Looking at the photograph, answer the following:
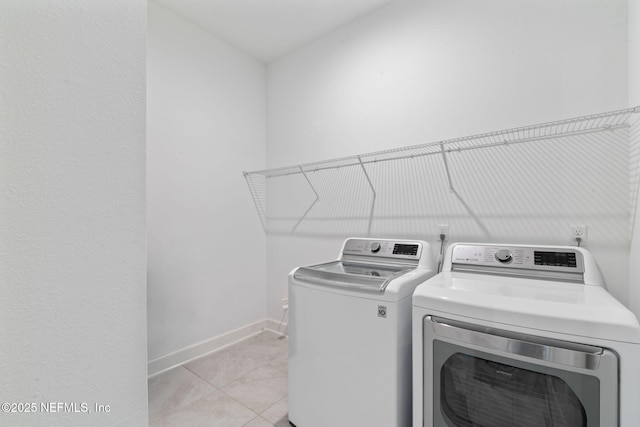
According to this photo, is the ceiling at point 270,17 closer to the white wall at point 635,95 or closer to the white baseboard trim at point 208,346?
the white wall at point 635,95

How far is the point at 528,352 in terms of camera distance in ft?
3.13

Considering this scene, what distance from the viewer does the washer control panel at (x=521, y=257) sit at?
1361 mm

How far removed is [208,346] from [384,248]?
180 cm

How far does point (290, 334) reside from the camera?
5.21ft

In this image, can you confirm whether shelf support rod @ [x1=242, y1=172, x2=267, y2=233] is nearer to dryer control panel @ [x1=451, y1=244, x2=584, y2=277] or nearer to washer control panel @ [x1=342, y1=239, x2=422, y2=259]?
washer control panel @ [x1=342, y1=239, x2=422, y2=259]

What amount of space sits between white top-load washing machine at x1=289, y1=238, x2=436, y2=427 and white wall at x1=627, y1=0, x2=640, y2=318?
33.9 inches

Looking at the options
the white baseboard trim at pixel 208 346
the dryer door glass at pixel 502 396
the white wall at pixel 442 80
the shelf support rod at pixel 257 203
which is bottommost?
the white baseboard trim at pixel 208 346

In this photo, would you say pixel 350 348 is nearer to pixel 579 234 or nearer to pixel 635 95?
pixel 579 234

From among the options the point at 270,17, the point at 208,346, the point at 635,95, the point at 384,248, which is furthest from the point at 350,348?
the point at 270,17

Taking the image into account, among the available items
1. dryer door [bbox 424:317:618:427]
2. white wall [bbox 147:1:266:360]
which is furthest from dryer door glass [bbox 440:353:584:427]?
white wall [bbox 147:1:266:360]

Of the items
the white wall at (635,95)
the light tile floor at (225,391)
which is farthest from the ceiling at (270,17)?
the light tile floor at (225,391)

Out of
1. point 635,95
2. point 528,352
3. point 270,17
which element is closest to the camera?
point 528,352

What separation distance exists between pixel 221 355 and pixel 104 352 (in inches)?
84.3

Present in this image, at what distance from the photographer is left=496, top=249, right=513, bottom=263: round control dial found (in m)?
1.48
